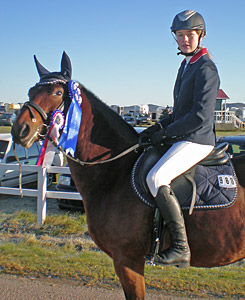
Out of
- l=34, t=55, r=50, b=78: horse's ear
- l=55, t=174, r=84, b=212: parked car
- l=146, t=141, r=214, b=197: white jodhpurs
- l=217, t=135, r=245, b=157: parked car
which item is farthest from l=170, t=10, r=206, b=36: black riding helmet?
l=55, t=174, r=84, b=212: parked car

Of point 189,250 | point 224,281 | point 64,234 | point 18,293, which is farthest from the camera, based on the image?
point 64,234

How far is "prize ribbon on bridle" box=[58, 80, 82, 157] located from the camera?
3303 mm

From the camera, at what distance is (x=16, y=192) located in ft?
26.1

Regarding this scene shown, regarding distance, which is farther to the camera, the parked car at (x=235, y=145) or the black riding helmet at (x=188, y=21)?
the parked car at (x=235, y=145)

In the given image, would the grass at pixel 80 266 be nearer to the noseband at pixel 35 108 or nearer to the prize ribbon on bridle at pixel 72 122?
the prize ribbon on bridle at pixel 72 122

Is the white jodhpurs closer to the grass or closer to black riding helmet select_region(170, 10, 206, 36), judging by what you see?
black riding helmet select_region(170, 10, 206, 36)

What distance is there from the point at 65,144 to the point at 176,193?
3.83 ft

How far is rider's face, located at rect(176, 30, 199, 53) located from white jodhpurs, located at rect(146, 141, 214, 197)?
94 centimetres

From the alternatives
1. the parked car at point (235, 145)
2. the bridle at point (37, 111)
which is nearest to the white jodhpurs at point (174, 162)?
the bridle at point (37, 111)

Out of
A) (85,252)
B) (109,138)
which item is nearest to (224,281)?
(85,252)

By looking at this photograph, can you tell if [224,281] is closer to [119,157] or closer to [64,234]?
[119,157]

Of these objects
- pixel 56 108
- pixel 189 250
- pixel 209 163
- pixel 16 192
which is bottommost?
pixel 16 192

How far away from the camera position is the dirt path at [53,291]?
14.0ft

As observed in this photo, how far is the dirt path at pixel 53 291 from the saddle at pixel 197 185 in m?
1.72
